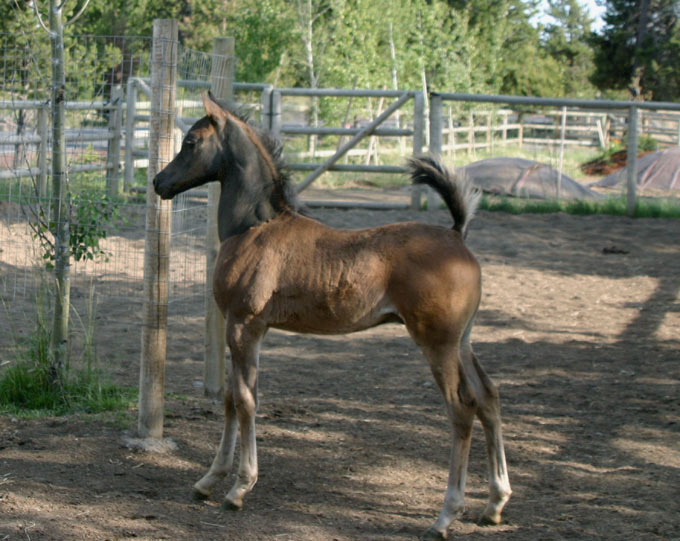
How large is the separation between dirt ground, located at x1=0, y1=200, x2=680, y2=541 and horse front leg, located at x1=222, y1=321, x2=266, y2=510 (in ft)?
0.40

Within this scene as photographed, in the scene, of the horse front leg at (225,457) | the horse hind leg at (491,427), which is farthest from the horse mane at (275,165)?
the horse hind leg at (491,427)

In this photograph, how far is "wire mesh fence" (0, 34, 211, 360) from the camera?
5.20 meters

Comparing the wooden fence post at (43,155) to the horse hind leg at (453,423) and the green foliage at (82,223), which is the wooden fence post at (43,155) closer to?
the green foliage at (82,223)

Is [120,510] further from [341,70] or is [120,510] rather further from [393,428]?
[341,70]

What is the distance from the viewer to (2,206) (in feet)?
37.1

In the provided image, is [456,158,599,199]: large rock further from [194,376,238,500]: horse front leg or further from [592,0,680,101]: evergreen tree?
[592,0,680,101]: evergreen tree

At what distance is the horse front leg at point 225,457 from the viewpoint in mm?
4090

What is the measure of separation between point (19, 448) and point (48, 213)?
1.57 meters

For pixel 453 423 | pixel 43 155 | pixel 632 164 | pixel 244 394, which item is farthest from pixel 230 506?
pixel 632 164

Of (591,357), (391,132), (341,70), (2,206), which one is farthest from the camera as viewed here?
(341,70)

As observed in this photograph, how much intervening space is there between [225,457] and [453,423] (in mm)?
1226

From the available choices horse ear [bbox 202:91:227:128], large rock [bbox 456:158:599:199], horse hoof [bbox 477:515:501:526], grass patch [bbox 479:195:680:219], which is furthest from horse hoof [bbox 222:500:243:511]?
large rock [bbox 456:158:599:199]

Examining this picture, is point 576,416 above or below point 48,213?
below

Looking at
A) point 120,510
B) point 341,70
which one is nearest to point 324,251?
point 120,510
